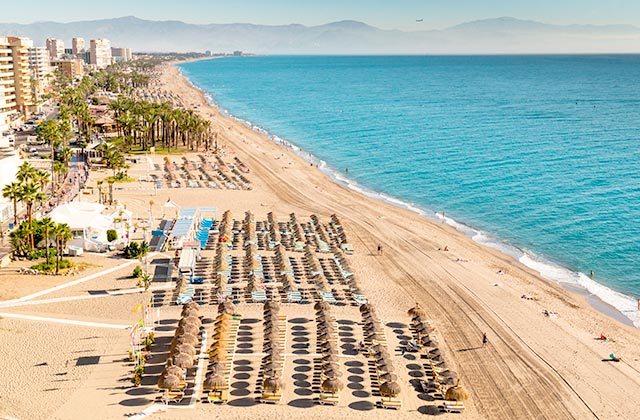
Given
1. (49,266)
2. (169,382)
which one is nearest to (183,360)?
(169,382)

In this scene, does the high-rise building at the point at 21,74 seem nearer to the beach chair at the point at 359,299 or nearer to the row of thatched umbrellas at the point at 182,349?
the row of thatched umbrellas at the point at 182,349

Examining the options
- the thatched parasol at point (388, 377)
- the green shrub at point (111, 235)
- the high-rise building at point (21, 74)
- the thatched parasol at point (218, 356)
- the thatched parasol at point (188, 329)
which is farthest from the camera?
the high-rise building at point (21, 74)

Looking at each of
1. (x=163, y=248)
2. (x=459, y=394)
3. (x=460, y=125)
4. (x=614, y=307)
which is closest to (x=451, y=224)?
(x=614, y=307)

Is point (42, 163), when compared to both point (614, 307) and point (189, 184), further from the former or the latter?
point (614, 307)

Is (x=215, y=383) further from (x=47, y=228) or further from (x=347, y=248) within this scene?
(x=347, y=248)

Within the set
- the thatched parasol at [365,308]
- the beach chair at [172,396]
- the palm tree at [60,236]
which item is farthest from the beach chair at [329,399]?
the palm tree at [60,236]

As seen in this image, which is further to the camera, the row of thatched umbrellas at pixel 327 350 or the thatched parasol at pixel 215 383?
the row of thatched umbrellas at pixel 327 350
